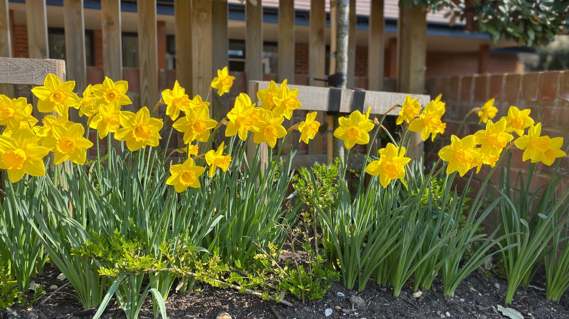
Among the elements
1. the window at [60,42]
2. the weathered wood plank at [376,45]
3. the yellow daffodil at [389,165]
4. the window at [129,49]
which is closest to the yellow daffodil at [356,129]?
the yellow daffodil at [389,165]

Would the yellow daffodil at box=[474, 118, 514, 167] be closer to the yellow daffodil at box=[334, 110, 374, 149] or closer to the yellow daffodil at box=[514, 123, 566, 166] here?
the yellow daffodil at box=[514, 123, 566, 166]

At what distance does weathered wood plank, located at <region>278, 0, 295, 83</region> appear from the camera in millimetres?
3469

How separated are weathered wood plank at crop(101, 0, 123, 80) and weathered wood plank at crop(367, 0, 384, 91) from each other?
5.53 feet

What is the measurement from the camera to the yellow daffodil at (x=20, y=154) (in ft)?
5.47

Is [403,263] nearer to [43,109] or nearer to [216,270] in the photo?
[216,270]

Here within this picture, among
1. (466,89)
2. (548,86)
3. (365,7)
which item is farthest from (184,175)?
(365,7)

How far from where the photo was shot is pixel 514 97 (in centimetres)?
323

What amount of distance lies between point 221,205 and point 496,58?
611 inches

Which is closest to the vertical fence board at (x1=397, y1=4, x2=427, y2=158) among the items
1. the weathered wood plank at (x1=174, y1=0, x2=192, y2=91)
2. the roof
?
the weathered wood plank at (x1=174, y1=0, x2=192, y2=91)

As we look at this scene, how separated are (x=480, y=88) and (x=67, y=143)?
8.81 feet

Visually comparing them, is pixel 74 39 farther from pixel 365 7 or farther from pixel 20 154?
pixel 365 7

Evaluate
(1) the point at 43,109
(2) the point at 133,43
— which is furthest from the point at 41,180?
(2) the point at 133,43

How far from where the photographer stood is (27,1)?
114 inches

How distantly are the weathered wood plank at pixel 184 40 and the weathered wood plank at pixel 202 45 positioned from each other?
6cm
